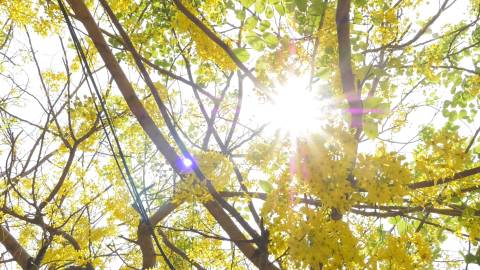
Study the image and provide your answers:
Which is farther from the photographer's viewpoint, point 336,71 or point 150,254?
point 150,254

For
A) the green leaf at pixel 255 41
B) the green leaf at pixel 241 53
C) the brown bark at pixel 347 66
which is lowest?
the brown bark at pixel 347 66

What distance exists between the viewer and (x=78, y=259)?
4105mm

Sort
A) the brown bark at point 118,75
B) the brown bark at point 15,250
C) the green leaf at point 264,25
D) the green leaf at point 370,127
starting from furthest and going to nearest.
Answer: the brown bark at point 15,250, the green leaf at point 264,25, the brown bark at point 118,75, the green leaf at point 370,127

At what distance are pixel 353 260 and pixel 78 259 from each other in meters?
3.35

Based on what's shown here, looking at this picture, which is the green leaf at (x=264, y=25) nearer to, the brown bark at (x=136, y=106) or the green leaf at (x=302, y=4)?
the green leaf at (x=302, y=4)

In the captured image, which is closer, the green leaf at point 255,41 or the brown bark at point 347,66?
the brown bark at point 347,66

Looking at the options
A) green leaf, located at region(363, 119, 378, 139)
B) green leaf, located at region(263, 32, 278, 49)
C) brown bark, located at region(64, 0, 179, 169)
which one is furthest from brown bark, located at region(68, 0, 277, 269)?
green leaf, located at region(363, 119, 378, 139)

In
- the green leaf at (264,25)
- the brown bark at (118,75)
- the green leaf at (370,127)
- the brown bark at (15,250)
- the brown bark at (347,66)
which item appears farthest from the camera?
the brown bark at (15,250)

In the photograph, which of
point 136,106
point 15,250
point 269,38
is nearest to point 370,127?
point 269,38

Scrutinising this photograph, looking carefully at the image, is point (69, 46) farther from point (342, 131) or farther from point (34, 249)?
point (342, 131)

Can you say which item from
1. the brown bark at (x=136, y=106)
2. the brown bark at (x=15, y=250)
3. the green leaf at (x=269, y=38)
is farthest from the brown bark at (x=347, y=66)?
the brown bark at (x=15, y=250)

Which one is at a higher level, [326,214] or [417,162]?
[417,162]

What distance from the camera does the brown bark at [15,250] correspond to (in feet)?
13.5

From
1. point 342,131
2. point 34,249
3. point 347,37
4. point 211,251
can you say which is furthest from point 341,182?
point 34,249
